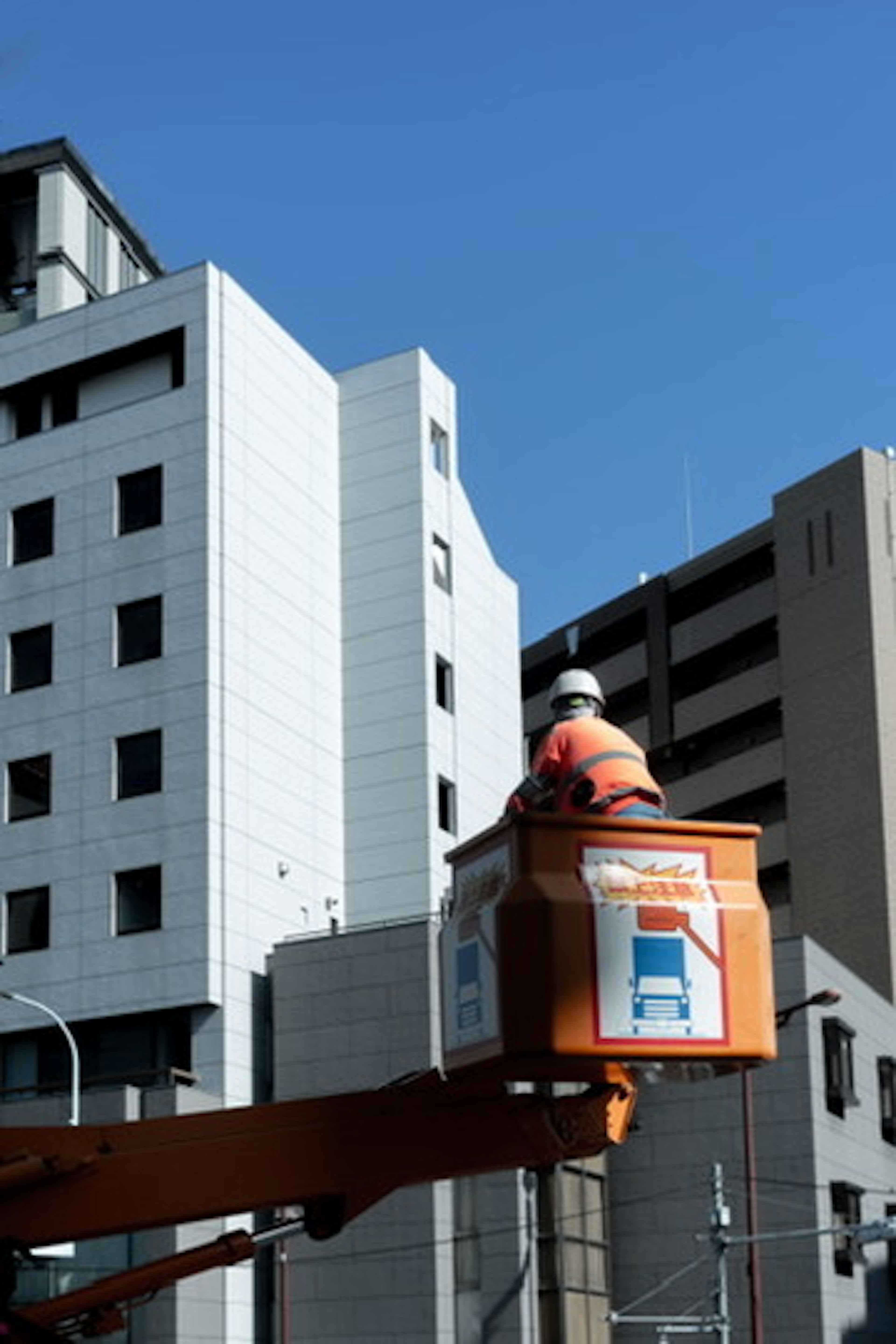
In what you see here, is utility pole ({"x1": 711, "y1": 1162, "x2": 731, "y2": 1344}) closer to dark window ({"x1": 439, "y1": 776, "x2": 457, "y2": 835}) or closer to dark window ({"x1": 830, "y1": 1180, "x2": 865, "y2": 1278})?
dark window ({"x1": 830, "y1": 1180, "x2": 865, "y2": 1278})

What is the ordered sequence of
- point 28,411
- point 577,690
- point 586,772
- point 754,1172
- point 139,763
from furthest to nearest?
point 28,411
point 139,763
point 754,1172
point 577,690
point 586,772

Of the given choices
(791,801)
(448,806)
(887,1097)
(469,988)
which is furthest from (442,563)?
(469,988)

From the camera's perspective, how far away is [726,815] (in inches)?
→ 3735

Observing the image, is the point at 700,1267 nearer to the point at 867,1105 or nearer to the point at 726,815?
the point at 867,1105

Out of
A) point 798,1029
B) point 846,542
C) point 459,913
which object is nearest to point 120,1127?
point 459,913

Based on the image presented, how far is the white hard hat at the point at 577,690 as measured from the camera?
31.5 feet

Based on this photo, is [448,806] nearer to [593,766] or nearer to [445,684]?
[445,684]

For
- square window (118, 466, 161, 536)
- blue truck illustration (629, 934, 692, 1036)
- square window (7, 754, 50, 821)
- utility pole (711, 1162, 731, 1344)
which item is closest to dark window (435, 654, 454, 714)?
square window (118, 466, 161, 536)

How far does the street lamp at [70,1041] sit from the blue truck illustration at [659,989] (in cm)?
3028

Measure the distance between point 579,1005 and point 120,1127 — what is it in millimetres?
2143

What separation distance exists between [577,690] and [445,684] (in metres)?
53.4

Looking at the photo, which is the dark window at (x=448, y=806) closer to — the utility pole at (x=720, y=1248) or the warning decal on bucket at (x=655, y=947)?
the utility pole at (x=720, y=1248)

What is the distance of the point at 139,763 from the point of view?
5762 centimetres

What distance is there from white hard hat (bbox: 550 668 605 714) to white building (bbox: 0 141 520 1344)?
141 ft
